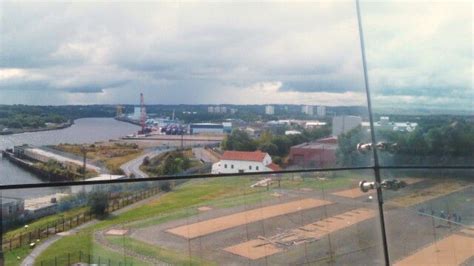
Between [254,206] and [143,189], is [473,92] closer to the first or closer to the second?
[254,206]

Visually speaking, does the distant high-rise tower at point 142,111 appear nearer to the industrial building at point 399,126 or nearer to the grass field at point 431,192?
the industrial building at point 399,126

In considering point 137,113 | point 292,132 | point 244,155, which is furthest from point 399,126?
point 137,113

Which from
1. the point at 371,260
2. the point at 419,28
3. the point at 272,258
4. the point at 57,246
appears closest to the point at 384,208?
the point at 371,260

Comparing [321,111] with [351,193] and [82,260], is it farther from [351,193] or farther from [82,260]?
[82,260]

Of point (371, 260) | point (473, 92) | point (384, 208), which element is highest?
point (473, 92)

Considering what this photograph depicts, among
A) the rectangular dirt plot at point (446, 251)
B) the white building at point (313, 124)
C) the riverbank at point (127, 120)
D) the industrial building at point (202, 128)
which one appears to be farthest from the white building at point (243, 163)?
the rectangular dirt plot at point (446, 251)

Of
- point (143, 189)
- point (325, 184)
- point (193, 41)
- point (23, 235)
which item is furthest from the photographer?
point (325, 184)

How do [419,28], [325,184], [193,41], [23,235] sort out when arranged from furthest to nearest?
[419,28], [325,184], [193,41], [23,235]
